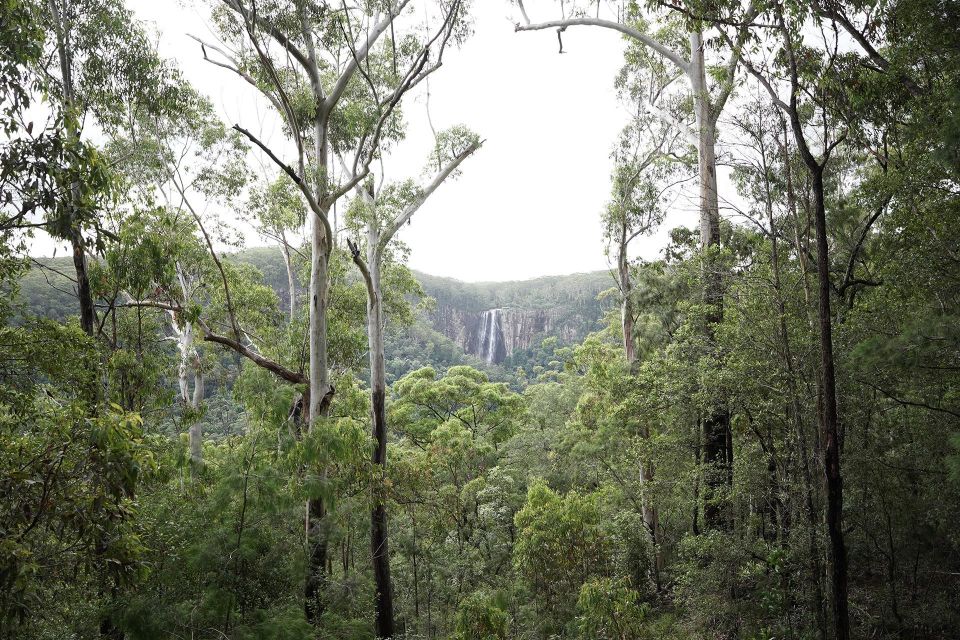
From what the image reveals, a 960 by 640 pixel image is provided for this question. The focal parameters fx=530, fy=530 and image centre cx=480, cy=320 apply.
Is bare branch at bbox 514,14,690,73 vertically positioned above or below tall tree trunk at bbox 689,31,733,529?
above

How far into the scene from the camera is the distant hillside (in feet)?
186

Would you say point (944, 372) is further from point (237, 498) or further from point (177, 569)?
point (177, 569)

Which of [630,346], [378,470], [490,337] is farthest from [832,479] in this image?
[490,337]

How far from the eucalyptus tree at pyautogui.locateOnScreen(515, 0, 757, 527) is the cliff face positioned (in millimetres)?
57745

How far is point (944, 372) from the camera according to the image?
4629 millimetres

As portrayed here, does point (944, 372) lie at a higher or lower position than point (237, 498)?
higher

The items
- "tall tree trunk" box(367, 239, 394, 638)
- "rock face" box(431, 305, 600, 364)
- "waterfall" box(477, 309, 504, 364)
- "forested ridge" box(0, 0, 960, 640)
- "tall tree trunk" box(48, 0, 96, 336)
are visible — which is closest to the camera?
"forested ridge" box(0, 0, 960, 640)

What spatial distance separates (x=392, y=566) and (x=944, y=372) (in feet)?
33.7

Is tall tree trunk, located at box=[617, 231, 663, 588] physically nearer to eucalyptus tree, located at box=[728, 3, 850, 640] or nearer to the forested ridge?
the forested ridge

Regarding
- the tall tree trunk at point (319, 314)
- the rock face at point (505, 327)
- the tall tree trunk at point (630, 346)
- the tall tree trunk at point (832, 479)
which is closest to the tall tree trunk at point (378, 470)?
the tall tree trunk at point (319, 314)

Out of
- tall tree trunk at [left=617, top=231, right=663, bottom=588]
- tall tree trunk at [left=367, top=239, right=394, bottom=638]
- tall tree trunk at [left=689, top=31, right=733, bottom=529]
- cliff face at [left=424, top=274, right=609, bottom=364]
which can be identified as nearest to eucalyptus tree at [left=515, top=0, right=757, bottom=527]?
tall tree trunk at [left=689, top=31, right=733, bottom=529]

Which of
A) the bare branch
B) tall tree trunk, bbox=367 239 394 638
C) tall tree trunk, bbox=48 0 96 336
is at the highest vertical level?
the bare branch

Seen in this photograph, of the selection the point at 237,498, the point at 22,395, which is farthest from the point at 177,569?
the point at 22,395

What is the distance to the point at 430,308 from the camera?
38.7ft
